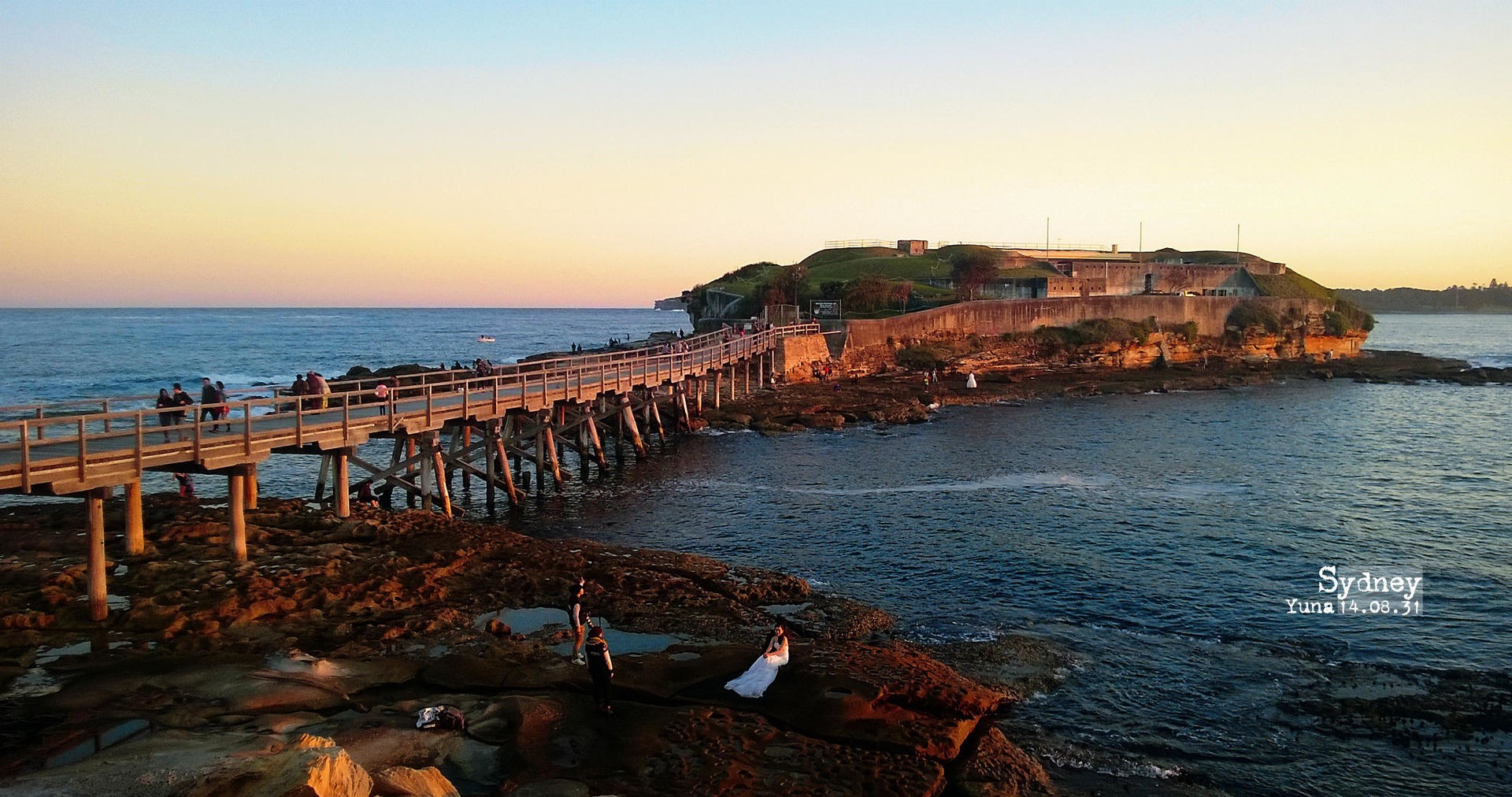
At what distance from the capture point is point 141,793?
9.25 m

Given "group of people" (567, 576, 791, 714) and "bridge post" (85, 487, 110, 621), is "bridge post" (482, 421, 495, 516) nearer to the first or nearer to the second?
"bridge post" (85, 487, 110, 621)

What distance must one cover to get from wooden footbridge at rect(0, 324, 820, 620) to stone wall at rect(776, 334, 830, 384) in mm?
10638

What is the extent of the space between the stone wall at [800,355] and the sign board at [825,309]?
6750 mm

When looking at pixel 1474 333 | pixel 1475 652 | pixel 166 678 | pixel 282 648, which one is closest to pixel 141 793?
pixel 166 678

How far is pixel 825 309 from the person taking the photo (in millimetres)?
72062

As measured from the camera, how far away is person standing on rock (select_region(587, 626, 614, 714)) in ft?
41.8

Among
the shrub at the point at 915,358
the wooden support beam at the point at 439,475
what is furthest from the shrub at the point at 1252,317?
the wooden support beam at the point at 439,475

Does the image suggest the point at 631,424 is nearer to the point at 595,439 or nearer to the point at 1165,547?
the point at 595,439

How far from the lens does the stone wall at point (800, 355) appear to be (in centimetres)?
5959

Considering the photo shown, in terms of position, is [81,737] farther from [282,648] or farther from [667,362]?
[667,362]

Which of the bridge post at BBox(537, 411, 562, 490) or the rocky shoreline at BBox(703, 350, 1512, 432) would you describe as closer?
the bridge post at BBox(537, 411, 562, 490)

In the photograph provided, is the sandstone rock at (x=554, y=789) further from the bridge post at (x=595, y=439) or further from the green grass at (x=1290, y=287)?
the green grass at (x=1290, y=287)

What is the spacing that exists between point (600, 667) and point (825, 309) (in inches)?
2381

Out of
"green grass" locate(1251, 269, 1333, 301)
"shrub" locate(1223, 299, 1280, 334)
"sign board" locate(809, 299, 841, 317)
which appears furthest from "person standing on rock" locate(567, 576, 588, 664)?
"green grass" locate(1251, 269, 1333, 301)
